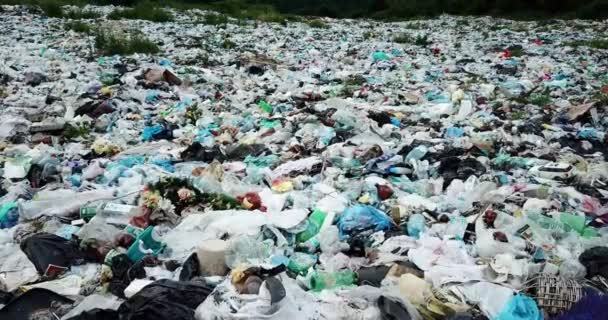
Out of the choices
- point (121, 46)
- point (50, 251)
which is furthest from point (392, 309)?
point (121, 46)

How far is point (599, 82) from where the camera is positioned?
654 cm

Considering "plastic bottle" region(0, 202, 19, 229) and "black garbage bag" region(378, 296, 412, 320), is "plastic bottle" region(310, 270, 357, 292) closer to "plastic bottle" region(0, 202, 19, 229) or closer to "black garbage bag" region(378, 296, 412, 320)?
"black garbage bag" region(378, 296, 412, 320)

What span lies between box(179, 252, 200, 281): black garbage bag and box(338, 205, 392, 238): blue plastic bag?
82 centimetres

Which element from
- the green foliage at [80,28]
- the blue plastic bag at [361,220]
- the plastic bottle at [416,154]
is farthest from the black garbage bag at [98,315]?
the green foliage at [80,28]

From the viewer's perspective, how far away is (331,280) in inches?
91.4

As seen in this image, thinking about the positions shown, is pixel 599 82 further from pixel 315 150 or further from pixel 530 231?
pixel 530 231

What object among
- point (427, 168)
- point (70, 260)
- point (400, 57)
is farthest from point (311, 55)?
point (70, 260)

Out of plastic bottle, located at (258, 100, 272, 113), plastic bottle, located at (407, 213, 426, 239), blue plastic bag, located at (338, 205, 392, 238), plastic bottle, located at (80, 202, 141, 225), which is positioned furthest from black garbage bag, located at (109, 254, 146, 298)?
plastic bottle, located at (258, 100, 272, 113)

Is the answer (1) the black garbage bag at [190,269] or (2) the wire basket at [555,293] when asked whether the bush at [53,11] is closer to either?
(1) the black garbage bag at [190,269]

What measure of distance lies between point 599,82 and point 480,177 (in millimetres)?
4139

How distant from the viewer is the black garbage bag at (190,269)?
235 centimetres

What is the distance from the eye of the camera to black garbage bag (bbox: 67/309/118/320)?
1.97 m

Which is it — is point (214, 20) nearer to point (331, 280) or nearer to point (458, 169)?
point (458, 169)

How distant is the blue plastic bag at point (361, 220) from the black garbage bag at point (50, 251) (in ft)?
4.60
